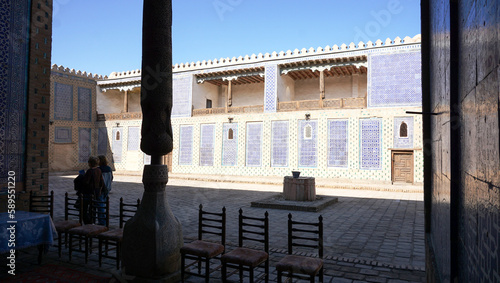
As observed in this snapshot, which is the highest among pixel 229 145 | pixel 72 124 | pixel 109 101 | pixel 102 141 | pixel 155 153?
pixel 109 101

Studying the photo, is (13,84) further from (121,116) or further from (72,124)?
(72,124)

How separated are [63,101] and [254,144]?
39.0 feet

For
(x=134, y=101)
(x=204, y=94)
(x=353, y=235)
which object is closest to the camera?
(x=353, y=235)

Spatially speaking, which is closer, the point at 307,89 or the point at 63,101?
the point at 307,89

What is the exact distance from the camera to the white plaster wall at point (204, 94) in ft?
60.6

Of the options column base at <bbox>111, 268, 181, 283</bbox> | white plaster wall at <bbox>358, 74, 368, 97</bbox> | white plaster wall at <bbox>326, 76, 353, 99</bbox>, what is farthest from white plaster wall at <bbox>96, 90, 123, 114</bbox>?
column base at <bbox>111, 268, 181, 283</bbox>

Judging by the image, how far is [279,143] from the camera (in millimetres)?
15594

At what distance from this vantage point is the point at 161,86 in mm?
3289

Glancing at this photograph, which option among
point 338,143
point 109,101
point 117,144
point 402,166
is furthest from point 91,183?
point 109,101

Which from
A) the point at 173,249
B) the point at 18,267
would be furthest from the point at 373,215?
the point at 18,267

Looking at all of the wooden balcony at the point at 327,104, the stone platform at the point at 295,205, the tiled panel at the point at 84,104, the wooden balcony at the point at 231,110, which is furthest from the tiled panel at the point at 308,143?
the tiled panel at the point at 84,104

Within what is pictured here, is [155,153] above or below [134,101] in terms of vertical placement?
below

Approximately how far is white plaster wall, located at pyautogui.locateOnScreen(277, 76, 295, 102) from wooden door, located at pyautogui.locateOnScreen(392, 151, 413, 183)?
20.3 ft

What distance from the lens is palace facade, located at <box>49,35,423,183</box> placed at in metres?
13.5
